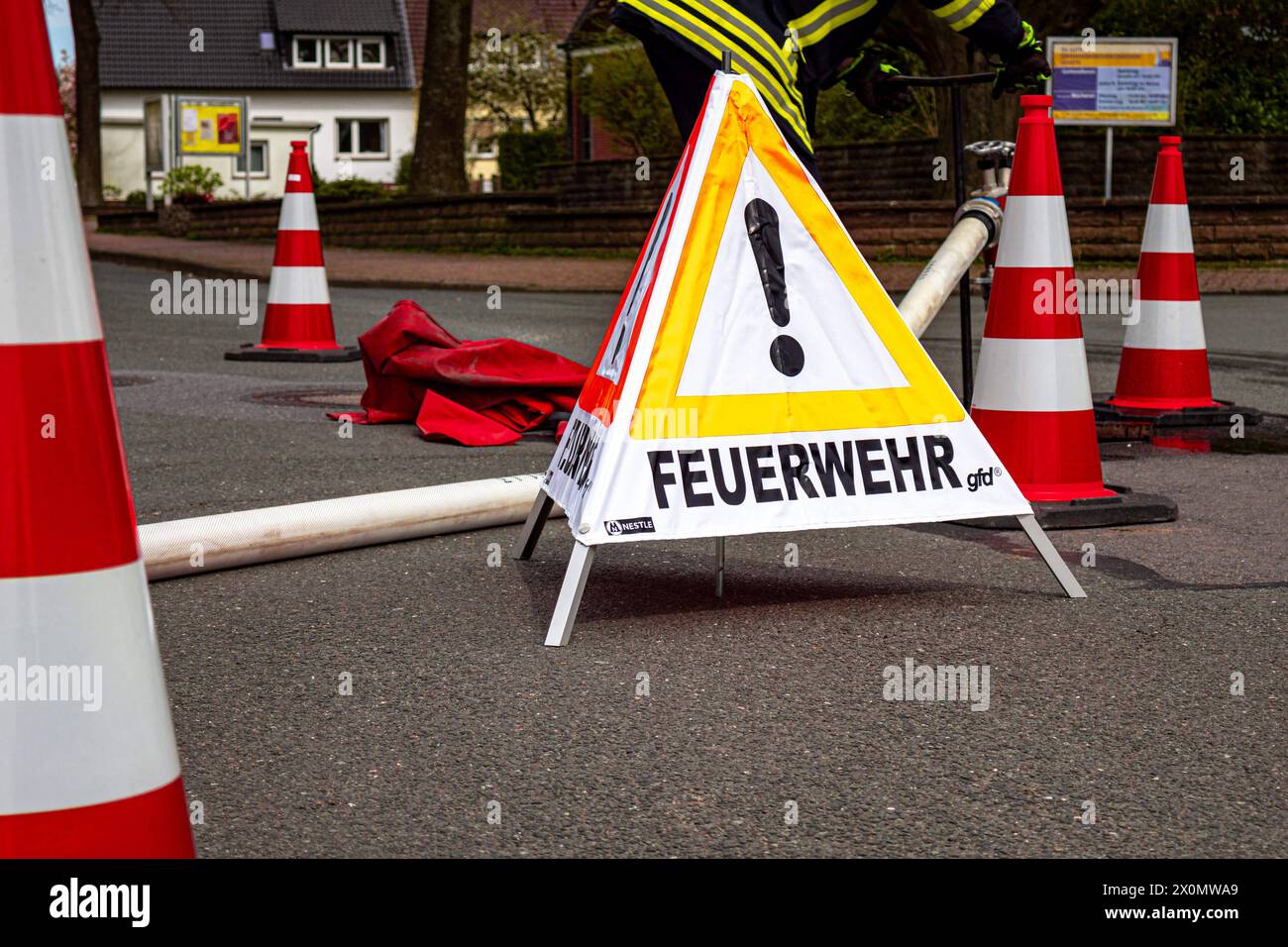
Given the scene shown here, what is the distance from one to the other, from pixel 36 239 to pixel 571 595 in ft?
6.51

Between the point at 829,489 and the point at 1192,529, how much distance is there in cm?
165

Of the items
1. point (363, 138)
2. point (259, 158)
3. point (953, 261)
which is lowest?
point (953, 261)

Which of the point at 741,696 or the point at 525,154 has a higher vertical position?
the point at 525,154

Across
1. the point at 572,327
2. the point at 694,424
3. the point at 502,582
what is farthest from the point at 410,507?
the point at 572,327

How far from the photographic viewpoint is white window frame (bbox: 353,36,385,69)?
6644 centimetres

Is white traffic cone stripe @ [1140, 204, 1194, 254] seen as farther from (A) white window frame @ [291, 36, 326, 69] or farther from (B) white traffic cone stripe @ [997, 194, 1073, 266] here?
(A) white window frame @ [291, 36, 326, 69]

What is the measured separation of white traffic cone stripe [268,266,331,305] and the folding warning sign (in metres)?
6.48

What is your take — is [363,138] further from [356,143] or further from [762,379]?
[762,379]

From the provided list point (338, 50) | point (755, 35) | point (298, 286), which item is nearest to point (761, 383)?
point (755, 35)

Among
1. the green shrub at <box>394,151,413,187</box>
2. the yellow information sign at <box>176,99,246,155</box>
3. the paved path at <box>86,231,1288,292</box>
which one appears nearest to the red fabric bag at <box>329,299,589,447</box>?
the paved path at <box>86,231,1288,292</box>

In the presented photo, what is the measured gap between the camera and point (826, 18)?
6.10 metres

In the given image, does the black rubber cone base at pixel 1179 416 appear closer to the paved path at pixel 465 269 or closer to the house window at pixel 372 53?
the paved path at pixel 465 269
